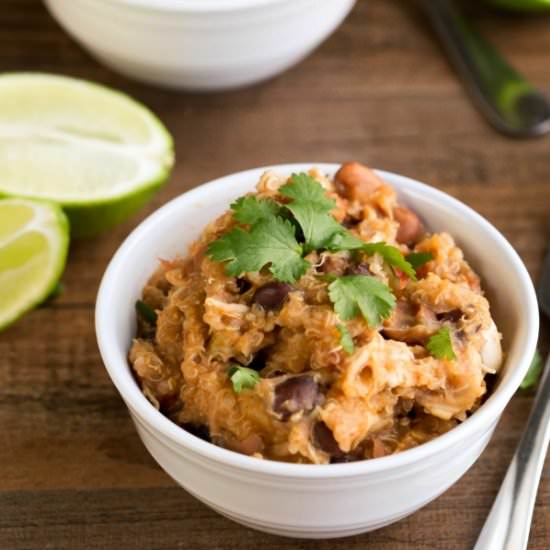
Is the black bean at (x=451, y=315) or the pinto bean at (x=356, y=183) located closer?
the black bean at (x=451, y=315)

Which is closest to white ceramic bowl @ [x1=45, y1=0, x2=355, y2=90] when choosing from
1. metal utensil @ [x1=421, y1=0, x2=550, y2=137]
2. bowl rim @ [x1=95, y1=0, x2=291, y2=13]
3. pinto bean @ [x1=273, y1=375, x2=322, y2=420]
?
bowl rim @ [x1=95, y1=0, x2=291, y2=13]

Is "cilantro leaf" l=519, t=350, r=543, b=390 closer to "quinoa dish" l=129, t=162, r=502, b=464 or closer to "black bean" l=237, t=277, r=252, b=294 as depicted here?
"quinoa dish" l=129, t=162, r=502, b=464

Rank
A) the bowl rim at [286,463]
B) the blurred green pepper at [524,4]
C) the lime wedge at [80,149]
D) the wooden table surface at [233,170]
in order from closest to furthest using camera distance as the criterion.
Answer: the bowl rim at [286,463] → the wooden table surface at [233,170] → the lime wedge at [80,149] → the blurred green pepper at [524,4]

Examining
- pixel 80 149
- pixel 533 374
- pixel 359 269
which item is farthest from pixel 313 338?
pixel 80 149

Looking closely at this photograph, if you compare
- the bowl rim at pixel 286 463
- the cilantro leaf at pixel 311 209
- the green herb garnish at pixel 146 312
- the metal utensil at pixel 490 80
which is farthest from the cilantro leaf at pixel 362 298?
the metal utensil at pixel 490 80

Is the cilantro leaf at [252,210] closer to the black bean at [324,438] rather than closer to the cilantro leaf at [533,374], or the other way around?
the black bean at [324,438]

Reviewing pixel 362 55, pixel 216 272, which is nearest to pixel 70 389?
pixel 216 272
